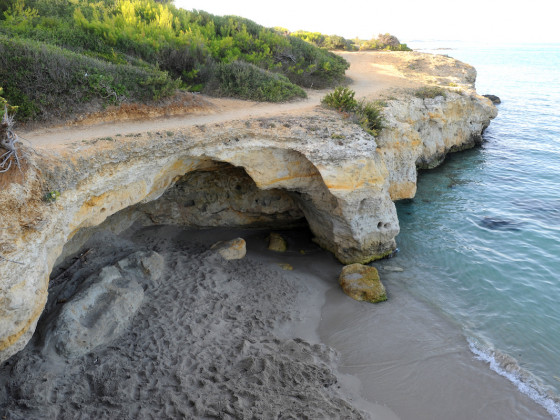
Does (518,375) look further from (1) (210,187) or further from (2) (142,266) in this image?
(1) (210,187)

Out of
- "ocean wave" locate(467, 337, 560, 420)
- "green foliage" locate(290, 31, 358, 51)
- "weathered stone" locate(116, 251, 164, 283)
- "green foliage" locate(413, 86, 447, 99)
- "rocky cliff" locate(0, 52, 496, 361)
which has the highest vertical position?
"green foliage" locate(290, 31, 358, 51)

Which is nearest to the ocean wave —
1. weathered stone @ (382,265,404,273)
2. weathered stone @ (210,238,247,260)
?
weathered stone @ (382,265,404,273)

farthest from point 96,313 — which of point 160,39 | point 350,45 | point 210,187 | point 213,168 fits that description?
point 350,45

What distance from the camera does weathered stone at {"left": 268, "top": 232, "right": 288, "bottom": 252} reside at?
45.1 feet

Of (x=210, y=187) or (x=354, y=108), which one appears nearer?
(x=210, y=187)

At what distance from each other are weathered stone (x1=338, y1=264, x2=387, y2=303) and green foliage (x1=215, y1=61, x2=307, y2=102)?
7.93m

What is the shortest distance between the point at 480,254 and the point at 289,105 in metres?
9.30

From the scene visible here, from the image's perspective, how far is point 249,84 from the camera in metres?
15.8

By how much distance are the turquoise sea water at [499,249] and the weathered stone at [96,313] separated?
8638mm

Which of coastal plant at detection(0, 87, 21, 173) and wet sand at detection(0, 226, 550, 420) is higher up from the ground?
coastal plant at detection(0, 87, 21, 173)

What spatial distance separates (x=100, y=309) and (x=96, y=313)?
13cm

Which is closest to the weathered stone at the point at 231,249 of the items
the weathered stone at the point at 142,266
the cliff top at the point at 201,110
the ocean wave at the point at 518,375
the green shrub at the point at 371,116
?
the weathered stone at the point at 142,266

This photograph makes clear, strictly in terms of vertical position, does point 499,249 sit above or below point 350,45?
below

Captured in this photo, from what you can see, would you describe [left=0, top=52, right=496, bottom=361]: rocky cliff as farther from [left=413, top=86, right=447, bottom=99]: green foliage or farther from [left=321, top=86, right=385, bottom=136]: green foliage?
[left=413, top=86, right=447, bottom=99]: green foliage
